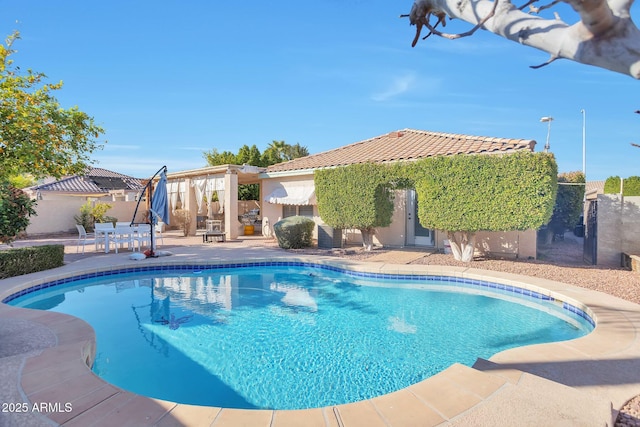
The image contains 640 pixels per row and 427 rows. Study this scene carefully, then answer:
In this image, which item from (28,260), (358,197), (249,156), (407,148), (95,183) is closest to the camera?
(28,260)

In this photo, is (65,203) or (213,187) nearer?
(213,187)

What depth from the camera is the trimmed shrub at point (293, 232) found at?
19.3m

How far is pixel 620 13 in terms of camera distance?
7.07 ft

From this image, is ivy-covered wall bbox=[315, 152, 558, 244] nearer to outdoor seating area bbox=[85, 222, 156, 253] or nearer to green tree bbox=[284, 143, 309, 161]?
outdoor seating area bbox=[85, 222, 156, 253]

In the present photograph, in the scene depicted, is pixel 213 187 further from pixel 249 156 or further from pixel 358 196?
pixel 249 156

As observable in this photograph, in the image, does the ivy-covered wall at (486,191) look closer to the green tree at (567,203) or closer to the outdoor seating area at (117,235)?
the green tree at (567,203)

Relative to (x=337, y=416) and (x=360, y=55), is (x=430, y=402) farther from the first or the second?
(x=360, y=55)

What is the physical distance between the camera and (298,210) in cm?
2383

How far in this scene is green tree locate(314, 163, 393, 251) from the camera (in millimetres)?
17359

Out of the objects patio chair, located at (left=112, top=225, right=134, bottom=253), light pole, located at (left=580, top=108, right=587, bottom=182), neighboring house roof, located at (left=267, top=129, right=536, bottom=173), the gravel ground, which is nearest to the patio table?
patio chair, located at (left=112, top=225, right=134, bottom=253)

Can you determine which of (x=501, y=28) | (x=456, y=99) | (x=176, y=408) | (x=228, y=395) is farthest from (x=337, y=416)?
(x=456, y=99)

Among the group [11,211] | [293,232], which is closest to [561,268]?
[293,232]

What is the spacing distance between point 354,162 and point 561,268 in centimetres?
1173

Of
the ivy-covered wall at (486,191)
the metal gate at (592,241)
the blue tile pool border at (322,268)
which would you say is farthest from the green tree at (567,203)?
the blue tile pool border at (322,268)
